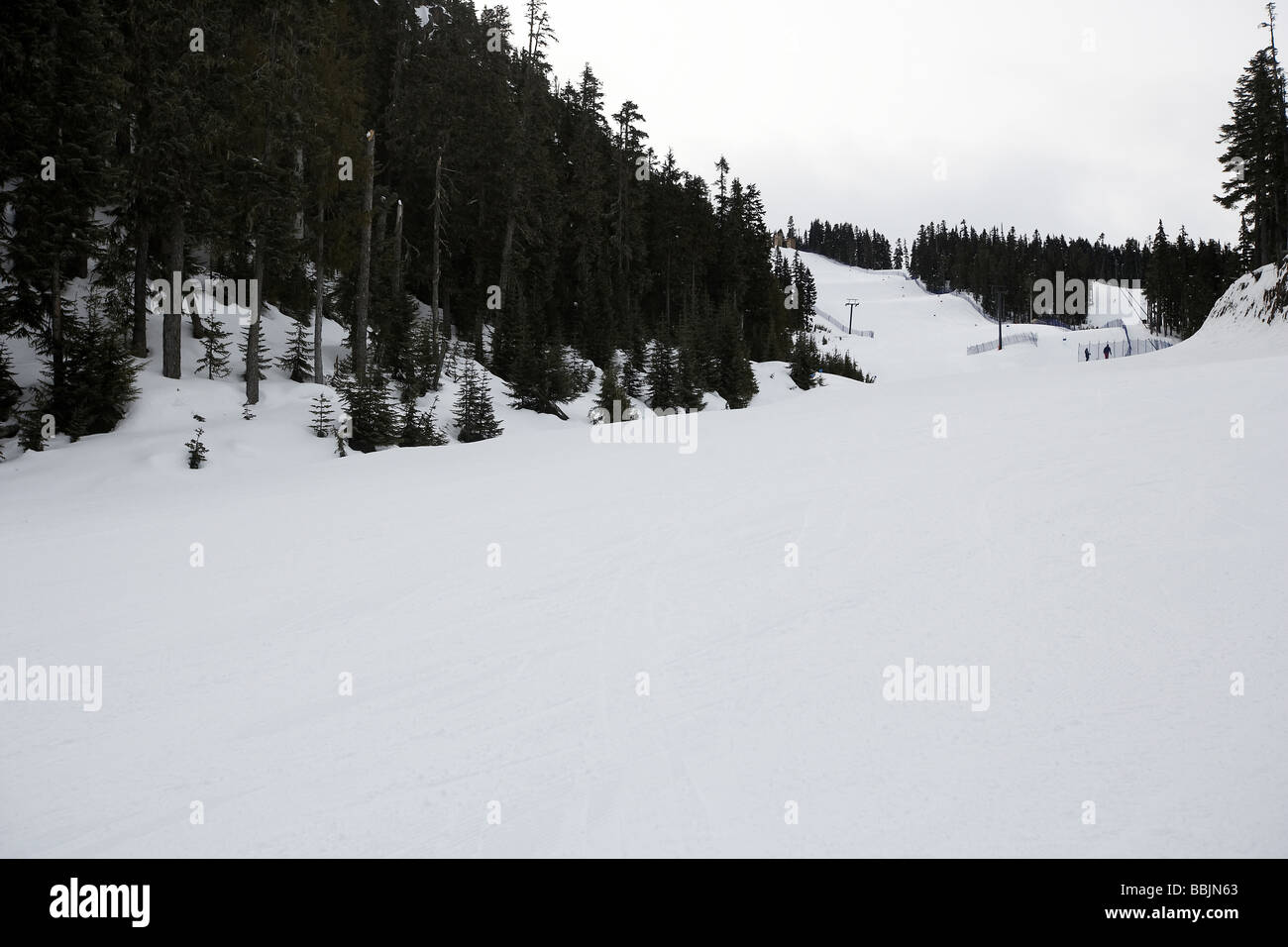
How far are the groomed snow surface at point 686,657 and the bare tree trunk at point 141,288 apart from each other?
36.2 feet

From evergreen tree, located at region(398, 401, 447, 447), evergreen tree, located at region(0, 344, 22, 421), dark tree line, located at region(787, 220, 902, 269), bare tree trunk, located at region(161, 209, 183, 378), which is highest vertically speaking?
dark tree line, located at region(787, 220, 902, 269)

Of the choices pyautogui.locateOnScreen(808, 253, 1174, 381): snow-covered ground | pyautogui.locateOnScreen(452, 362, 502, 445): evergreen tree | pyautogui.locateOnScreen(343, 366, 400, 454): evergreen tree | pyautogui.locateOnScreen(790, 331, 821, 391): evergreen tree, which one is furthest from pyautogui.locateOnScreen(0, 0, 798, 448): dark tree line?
pyautogui.locateOnScreen(808, 253, 1174, 381): snow-covered ground

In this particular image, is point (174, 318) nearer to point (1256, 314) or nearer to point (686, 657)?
point (686, 657)

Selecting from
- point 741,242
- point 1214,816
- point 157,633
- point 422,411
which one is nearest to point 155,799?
point 157,633

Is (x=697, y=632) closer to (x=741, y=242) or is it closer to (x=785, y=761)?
(x=785, y=761)

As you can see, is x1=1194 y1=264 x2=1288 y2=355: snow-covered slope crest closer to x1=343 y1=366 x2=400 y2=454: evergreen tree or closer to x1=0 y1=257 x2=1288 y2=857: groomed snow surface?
x1=0 y1=257 x2=1288 y2=857: groomed snow surface

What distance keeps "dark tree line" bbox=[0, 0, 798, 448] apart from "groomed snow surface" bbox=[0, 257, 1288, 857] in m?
10.2

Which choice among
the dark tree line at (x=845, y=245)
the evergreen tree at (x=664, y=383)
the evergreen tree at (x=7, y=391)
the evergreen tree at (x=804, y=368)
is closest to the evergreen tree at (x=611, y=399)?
the evergreen tree at (x=664, y=383)

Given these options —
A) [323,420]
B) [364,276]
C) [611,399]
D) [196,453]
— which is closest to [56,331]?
[196,453]

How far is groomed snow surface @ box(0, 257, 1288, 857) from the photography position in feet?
12.0

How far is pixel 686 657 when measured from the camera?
5.37 metres

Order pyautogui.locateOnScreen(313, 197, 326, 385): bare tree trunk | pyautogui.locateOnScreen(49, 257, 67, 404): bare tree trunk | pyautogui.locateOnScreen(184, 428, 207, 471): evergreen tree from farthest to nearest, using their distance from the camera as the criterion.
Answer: pyautogui.locateOnScreen(313, 197, 326, 385): bare tree trunk
pyautogui.locateOnScreen(49, 257, 67, 404): bare tree trunk
pyautogui.locateOnScreen(184, 428, 207, 471): evergreen tree

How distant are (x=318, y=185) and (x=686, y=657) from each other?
22.9m
